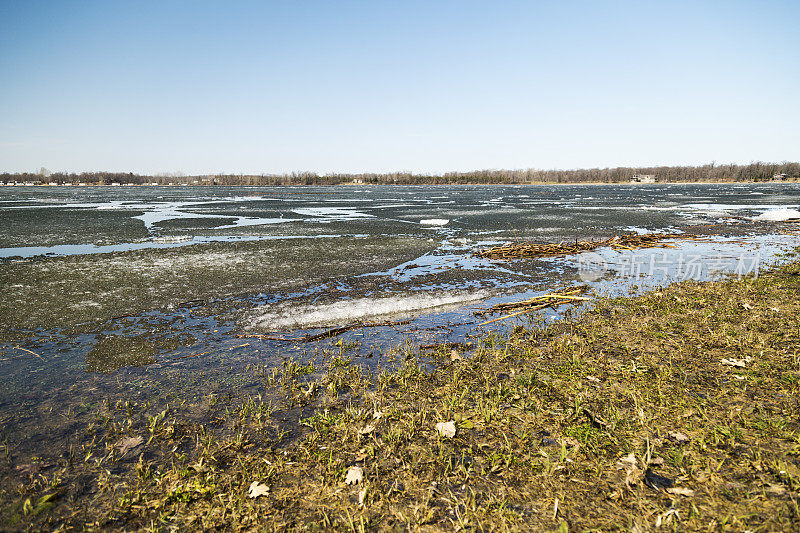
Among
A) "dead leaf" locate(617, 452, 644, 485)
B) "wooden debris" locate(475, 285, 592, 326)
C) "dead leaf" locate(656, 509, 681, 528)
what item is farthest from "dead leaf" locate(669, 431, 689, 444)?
"wooden debris" locate(475, 285, 592, 326)

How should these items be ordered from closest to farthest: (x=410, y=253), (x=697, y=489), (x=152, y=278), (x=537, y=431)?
(x=697, y=489), (x=537, y=431), (x=152, y=278), (x=410, y=253)

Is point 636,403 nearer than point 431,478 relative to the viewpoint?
No

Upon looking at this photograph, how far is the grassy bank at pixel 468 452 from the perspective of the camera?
3420mm

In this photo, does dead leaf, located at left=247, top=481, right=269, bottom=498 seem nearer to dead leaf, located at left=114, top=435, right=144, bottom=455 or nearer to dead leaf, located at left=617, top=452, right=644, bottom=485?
dead leaf, located at left=114, top=435, right=144, bottom=455

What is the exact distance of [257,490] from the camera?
3748mm

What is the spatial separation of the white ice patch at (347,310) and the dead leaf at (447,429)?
4420 mm

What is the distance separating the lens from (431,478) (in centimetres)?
388

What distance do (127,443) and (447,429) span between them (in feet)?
12.1

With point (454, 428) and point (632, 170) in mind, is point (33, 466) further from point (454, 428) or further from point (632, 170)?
point (632, 170)

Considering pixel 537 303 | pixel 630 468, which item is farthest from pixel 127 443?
pixel 537 303

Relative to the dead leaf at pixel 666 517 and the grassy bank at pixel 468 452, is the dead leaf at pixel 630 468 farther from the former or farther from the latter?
the dead leaf at pixel 666 517

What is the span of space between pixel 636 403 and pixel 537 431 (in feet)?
4.52

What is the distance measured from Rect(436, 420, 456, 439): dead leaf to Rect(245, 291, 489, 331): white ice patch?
4.42 meters

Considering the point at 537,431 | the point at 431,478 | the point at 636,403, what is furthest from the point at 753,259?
the point at 431,478
